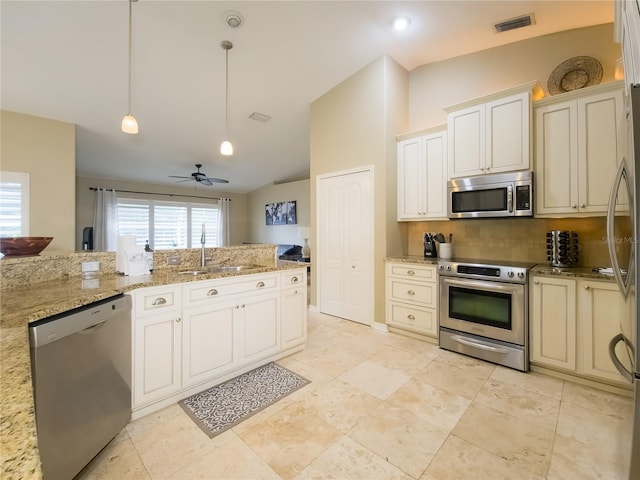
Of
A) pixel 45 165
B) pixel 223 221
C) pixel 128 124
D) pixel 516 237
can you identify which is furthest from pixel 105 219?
pixel 516 237

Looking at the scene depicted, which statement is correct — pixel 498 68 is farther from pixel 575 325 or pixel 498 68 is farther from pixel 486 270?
pixel 575 325

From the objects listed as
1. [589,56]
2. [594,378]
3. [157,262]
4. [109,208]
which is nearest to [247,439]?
[157,262]

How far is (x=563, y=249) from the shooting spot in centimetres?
258

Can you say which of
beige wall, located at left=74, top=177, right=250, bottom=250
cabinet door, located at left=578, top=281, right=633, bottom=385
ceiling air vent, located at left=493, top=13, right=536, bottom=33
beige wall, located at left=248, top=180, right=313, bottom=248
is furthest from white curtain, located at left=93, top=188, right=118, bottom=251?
cabinet door, located at left=578, top=281, right=633, bottom=385

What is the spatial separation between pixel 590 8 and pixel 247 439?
14.8ft

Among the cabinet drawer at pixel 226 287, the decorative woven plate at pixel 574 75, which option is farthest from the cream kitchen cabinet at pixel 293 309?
the decorative woven plate at pixel 574 75

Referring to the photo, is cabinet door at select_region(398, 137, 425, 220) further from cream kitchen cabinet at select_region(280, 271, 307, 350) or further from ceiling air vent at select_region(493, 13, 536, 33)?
cream kitchen cabinet at select_region(280, 271, 307, 350)

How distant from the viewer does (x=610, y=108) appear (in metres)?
2.33

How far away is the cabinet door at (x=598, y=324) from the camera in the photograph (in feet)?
6.91

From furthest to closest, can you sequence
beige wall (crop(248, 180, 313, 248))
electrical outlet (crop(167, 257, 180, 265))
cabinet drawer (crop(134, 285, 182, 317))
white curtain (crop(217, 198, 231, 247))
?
white curtain (crop(217, 198, 231, 247))
beige wall (crop(248, 180, 313, 248))
electrical outlet (crop(167, 257, 180, 265))
cabinet drawer (crop(134, 285, 182, 317))

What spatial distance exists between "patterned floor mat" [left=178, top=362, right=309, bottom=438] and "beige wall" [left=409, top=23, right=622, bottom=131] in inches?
137

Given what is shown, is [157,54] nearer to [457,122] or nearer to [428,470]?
[457,122]

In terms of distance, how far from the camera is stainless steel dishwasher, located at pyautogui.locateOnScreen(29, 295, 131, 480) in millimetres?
1211

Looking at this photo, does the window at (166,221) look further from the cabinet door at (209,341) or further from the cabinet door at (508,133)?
the cabinet door at (508,133)
